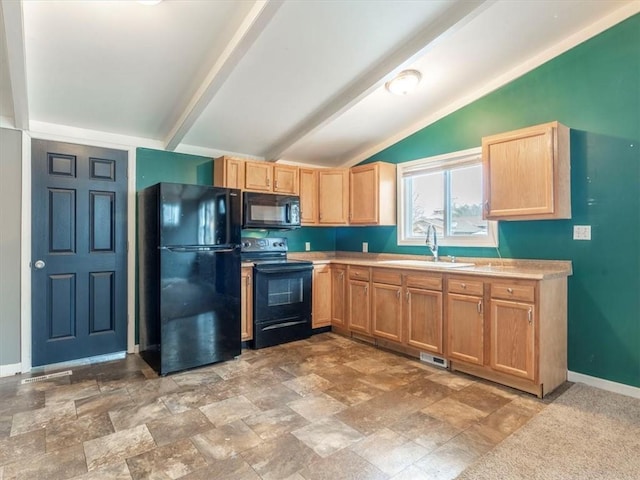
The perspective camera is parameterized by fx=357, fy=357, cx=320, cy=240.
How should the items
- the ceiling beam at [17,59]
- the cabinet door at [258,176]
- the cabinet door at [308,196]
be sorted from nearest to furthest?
the ceiling beam at [17,59], the cabinet door at [258,176], the cabinet door at [308,196]

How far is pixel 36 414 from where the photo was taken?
7.91 feet

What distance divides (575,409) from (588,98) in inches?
93.1

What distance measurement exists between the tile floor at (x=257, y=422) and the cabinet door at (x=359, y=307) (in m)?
0.67

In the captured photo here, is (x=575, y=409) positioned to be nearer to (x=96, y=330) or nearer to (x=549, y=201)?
(x=549, y=201)

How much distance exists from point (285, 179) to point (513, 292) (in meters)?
2.77

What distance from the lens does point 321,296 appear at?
4.37 m

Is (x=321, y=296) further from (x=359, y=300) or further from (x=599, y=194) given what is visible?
(x=599, y=194)

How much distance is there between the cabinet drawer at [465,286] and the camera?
2916 millimetres

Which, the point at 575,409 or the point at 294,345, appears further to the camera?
the point at 294,345

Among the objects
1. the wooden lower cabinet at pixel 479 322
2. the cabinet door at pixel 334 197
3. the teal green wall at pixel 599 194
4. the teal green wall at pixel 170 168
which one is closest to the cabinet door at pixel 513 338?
the wooden lower cabinet at pixel 479 322

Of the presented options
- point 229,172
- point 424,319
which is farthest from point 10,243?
point 424,319

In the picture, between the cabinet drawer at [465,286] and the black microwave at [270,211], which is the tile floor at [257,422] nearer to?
the cabinet drawer at [465,286]

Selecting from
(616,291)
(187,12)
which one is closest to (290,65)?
(187,12)

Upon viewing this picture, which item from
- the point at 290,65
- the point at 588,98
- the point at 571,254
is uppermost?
the point at 290,65
